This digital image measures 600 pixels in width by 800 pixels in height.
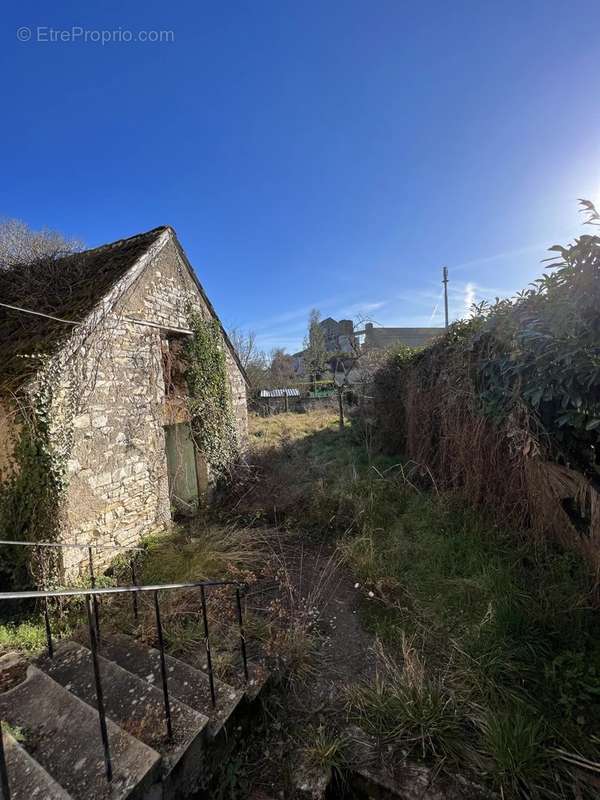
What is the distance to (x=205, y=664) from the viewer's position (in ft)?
11.4

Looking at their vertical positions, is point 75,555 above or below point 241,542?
above

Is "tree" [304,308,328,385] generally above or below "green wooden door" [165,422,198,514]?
above

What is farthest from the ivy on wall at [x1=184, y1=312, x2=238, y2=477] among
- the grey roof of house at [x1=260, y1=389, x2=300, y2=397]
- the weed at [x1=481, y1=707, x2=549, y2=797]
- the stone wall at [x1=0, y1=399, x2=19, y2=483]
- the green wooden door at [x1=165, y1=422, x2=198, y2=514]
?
the grey roof of house at [x1=260, y1=389, x2=300, y2=397]

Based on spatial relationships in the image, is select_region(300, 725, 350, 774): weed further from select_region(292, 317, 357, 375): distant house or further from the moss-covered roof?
select_region(292, 317, 357, 375): distant house

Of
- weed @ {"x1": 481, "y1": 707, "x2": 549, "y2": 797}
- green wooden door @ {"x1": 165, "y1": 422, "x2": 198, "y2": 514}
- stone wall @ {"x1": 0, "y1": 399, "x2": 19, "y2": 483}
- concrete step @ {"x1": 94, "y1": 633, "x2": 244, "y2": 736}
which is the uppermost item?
stone wall @ {"x1": 0, "y1": 399, "x2": 19, "y2": 483}

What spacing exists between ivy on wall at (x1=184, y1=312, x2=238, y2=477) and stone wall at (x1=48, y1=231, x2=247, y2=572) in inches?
24.9

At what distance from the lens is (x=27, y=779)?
214 centimetres

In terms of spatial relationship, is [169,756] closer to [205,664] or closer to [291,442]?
[205,664]

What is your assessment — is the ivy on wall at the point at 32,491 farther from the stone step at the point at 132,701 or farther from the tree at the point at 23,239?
the tree at the point at 23,239

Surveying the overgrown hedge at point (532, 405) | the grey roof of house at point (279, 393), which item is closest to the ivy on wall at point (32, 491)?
the overgrown hedge at point (532, 405)

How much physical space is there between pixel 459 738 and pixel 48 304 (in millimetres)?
7787

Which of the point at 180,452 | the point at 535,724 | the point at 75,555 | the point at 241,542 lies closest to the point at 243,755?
the point at 535,724

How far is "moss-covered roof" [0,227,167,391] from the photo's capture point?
4.91 meters

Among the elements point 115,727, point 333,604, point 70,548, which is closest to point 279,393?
point 70,548
